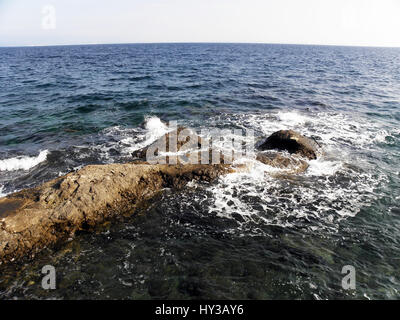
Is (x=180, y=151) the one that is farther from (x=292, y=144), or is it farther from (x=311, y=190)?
(x=311, y=190)

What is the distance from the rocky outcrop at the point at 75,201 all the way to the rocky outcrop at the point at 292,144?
15.7 ft

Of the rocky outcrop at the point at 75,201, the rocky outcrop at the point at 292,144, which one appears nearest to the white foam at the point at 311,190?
the rocky outcrop at the point at 292,144

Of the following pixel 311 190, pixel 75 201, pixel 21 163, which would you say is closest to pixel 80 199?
pixel 75 201

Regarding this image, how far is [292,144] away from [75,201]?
10.3 metres

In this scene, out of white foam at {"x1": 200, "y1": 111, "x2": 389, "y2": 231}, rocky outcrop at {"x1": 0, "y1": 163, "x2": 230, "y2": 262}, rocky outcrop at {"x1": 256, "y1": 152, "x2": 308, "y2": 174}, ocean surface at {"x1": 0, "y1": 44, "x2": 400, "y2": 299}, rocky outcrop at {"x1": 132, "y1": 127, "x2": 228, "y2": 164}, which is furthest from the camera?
rocky outcrop at {"x1": 256, "y1": 152, "x2": 308, "y2": 174}

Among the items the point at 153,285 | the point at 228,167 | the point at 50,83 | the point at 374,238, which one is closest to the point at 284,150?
the point at 228,167

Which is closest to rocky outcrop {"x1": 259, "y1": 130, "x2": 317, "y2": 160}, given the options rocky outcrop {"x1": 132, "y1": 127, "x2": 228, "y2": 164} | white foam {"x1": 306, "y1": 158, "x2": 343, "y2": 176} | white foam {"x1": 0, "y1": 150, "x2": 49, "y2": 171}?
white foam {"x1": 306, "y1": 158, "x2": 343, "y2": 176}

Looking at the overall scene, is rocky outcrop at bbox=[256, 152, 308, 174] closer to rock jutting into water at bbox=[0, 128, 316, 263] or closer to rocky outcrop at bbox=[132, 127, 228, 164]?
rock jutting into water at bbox=[0, 128, 316, 263]

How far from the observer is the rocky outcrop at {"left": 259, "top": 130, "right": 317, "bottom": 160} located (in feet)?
38.8

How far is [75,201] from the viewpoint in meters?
7.49

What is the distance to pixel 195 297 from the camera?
18.2ft

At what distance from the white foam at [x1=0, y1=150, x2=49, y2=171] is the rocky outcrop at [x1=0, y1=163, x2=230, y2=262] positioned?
446cm

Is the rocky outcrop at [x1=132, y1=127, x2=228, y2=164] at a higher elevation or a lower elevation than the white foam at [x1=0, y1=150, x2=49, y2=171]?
higher

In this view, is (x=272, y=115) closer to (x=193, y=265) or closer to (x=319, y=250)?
(x=319, y=250)
